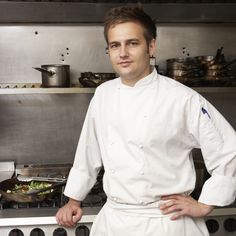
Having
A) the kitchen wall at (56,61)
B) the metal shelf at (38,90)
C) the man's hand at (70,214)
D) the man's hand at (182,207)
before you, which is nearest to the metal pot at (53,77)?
the metal shelf at (38,90)

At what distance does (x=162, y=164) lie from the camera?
3.35 ft

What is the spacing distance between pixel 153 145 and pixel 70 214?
14.6 inches

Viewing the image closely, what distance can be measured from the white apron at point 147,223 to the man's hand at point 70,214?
0.15 metres

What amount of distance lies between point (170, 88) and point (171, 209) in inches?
12.9

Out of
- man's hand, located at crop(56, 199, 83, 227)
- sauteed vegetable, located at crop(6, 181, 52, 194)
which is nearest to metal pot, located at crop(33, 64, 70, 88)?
sauteed vegetable, located at crop(6, 181, 52, 194)

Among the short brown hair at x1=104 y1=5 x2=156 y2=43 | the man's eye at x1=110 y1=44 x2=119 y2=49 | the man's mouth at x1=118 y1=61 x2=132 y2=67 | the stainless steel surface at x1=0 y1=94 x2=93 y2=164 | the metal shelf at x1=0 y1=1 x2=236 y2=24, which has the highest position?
the metal shelf at x1=0 y1=1 x2=236 y2=24

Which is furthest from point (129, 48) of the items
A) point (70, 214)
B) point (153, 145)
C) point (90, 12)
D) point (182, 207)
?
point (90, 12)

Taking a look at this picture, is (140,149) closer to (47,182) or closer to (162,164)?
(162,164)

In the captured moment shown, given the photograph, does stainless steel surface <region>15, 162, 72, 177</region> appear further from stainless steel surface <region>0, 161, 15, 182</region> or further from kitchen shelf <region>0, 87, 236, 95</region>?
kitchen shelf <region>0, 87, 236, 95</region>

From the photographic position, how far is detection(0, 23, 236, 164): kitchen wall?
1.73 metres

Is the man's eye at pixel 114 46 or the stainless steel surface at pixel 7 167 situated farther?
the stainless steel surface at pixel 7 167

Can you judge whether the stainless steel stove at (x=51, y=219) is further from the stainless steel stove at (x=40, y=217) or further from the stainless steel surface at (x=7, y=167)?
the stainless steel surface at (x=7, y=167)

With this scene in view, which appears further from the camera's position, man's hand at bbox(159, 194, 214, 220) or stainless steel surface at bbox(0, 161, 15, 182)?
stainless steel surface at bbox(0, 161, 15, 182)

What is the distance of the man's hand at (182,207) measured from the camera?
1.01 metres
